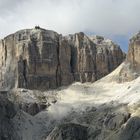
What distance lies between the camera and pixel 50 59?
171 m

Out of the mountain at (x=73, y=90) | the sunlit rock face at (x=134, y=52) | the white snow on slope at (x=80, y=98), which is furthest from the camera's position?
the sunlit rock face at (x=134, y=52)

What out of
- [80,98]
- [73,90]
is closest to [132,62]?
[73,90]

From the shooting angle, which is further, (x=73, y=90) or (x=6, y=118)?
(x=73, y=90)

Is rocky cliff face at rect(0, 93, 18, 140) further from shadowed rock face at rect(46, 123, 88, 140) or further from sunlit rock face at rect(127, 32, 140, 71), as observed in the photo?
sunlit rock face at rect(127, 32, 140, 71)

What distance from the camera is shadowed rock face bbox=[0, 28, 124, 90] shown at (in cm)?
16888

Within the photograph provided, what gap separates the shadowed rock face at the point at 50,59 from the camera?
168875mm

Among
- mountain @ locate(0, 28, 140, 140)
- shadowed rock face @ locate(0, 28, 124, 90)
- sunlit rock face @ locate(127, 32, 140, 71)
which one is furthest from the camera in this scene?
shadowed rock face @ locate(0, 28, 124, 90)

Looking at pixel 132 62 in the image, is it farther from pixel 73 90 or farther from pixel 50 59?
pixel 50 59

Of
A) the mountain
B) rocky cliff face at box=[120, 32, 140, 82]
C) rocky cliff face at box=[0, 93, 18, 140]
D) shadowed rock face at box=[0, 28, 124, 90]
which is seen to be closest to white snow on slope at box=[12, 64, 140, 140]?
the mountain

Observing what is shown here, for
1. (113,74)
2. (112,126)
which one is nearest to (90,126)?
(112,126)

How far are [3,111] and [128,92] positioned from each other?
80.6 feet

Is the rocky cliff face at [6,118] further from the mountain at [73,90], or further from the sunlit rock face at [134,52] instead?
the sunlit rock face at [134,52]

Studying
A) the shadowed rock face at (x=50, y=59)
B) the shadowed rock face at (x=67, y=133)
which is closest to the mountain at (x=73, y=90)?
the shadowed rock face at (x=50, y=59)

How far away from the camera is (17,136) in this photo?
137000 mm
